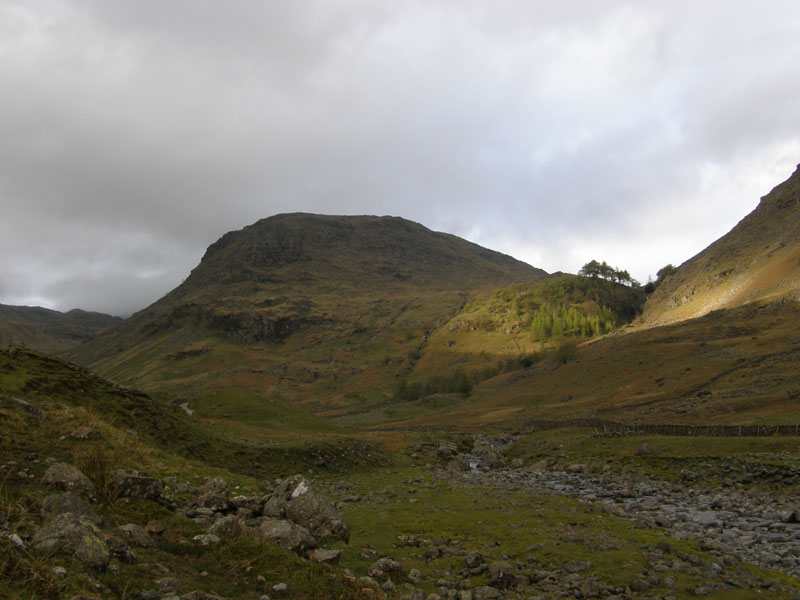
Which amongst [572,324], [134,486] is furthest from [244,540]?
[572,324]

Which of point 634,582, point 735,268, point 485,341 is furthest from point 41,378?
point 735,268

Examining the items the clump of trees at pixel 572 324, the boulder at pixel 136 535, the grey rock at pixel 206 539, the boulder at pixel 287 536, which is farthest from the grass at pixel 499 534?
the clump of trees at pixel 572 324

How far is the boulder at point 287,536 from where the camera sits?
39.4 feet

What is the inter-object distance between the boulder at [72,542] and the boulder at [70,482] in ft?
12.4

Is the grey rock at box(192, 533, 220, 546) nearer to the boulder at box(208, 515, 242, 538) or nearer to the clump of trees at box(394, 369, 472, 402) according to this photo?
the boulder at box(208, 515, 242, 538)

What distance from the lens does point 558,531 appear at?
18.7 m

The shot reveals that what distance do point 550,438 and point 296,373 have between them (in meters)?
146

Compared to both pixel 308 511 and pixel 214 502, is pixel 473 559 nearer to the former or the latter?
pixel 308 511

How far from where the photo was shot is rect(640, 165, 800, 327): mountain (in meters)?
123

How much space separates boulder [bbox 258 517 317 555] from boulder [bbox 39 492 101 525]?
13.3 feet

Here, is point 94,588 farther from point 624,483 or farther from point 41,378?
point 624,483

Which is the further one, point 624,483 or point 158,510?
point 624,483

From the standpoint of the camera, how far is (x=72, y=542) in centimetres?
819

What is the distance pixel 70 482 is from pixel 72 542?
4927 millimetres
